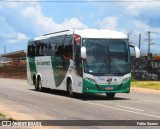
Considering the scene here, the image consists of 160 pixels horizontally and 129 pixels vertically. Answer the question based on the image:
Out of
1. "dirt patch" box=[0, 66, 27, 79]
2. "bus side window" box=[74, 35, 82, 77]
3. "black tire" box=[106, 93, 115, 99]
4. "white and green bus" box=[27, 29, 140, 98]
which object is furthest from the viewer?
"dirt patch" box=[0, 66, 27, 79]

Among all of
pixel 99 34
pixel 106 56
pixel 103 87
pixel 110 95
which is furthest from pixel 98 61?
pixel 110 95

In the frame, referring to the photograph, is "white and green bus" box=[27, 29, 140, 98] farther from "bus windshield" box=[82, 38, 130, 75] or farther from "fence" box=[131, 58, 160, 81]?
"fence" box=[131, 58, 160, 81]

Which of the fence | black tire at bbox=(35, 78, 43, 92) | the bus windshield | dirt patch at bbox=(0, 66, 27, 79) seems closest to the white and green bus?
the bus windshield

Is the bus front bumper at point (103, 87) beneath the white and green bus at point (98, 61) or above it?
beneath

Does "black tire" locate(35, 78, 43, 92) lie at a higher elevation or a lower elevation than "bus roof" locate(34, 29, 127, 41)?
lower

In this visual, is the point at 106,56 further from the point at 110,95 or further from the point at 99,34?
the point at 110,95

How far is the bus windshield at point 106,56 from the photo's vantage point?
22.5 metres

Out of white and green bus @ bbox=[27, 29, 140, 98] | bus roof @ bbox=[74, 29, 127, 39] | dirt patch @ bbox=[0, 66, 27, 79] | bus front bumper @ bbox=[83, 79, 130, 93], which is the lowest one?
dirt patch @ bbox=[0, 66, 27, 79]

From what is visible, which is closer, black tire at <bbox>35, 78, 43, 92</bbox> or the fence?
black tire at <bbox>35, 78, 43, 92</bbox>

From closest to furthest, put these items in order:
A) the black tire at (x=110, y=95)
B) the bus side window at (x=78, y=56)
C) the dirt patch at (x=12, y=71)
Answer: the bus side window at (x=78, y=56) < the black tire at (x=110, y=95) < the dirt patch at (x=12, y=71)

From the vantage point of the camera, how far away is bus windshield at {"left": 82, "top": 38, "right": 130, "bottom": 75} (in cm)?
2248

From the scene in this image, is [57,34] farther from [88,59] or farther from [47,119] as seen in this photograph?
[47,119]

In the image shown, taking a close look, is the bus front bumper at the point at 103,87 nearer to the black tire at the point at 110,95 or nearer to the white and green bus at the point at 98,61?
the white and green bus at the point at 98,61

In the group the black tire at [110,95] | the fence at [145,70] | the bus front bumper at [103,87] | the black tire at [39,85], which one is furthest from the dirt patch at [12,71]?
the bus front bumper at [103,87]
